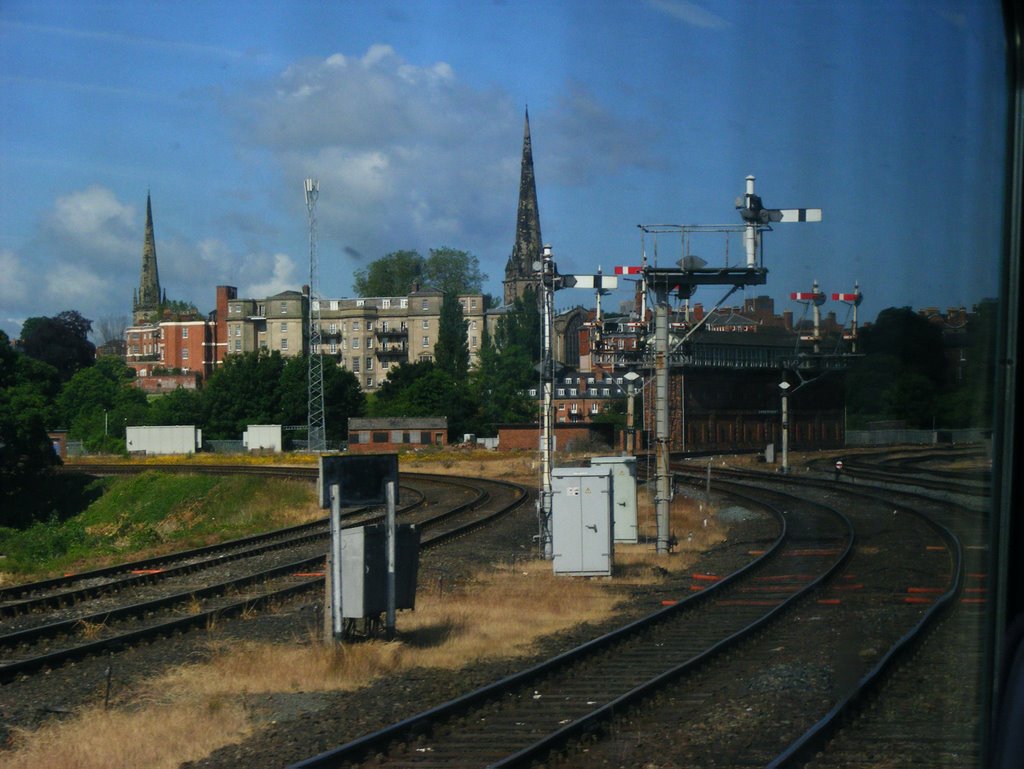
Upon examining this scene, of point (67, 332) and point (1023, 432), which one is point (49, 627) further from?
point (67, 332)

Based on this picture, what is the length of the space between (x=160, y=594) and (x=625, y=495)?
280 inches

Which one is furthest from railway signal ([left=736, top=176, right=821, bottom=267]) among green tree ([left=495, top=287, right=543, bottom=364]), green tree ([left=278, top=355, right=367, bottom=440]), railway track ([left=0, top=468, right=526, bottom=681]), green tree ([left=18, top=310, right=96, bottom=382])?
green tree ([left=495, top=287, right=543, bottom=364])

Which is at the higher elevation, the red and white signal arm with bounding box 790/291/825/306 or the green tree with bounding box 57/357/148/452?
the red and white signal arm with bounding box 790/291/825/306

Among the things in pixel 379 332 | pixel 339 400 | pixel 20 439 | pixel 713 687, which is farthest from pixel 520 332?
pixel 713 687

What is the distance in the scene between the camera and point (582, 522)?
13266mm

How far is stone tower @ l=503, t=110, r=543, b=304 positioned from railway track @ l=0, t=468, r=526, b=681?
252 feet

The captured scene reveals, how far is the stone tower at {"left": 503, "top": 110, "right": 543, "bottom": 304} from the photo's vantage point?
3986 inches

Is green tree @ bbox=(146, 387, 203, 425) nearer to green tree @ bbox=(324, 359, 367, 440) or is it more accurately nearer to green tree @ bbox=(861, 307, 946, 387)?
green tree @ bbox=(324, 359, 367, 440)

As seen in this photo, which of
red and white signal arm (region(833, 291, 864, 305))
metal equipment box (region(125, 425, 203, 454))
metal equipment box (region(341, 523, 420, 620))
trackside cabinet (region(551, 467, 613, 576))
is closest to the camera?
red and white signal arm (region(833, 291, 864, 305))

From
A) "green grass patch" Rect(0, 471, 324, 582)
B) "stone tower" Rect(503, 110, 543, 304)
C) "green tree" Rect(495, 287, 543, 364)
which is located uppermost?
"stone tower" Rect(503, 110, 543, 304)

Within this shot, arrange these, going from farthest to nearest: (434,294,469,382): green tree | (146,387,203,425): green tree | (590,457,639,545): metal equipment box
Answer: (434,294,469,382): green tree
(146,387,203,425): green tree
(590,457,639,545): metal equipment box

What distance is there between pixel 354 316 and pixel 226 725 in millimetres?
77764

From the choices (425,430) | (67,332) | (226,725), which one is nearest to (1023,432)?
(226,725)

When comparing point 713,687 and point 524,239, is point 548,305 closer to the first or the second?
point 713,687
